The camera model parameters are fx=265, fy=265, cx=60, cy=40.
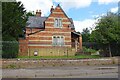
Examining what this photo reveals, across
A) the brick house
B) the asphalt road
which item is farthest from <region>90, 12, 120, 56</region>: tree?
the asphalt road

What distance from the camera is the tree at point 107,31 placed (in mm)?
30766

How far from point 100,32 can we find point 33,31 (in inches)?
737

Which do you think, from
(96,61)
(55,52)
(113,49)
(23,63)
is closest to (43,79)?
(23,63)

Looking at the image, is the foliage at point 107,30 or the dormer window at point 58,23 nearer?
the foliage at point 107,30

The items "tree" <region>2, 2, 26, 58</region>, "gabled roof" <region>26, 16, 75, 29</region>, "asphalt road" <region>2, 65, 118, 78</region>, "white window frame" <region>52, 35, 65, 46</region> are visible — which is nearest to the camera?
"asphalt road" <region>2, 65, 118, 78</region>

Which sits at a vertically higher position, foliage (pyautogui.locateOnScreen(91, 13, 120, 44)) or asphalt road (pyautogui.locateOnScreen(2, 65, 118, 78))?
foliage (pyautogui.locateOnScreen(91, 13, 120, 44))

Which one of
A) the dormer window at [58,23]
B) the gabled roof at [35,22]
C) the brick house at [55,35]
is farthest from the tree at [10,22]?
the gabled roof at [35,22]

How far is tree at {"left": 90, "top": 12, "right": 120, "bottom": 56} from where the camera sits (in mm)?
30766

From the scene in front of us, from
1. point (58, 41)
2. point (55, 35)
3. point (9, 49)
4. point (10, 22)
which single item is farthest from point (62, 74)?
point (55, 35)

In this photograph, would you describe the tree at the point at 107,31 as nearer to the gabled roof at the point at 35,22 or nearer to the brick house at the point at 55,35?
the brick house at the point at 55,35

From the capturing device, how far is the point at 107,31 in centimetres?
3144

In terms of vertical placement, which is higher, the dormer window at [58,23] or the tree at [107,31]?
the dormer window at [58,23]

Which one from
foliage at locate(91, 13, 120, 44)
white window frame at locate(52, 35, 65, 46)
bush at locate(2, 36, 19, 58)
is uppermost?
foliage at locate(91, 13, 120, 44)

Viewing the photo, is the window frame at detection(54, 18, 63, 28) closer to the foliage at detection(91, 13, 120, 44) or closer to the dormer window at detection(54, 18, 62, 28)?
the dormer window at detection(54, 18, 62, 28)
